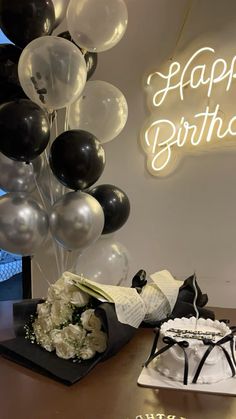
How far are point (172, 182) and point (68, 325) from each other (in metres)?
1.33

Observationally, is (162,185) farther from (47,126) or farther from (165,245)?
(47,126)

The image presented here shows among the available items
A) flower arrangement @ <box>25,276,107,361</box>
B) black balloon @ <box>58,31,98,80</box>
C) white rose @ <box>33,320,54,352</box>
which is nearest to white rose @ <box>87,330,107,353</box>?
flower arrangement @ <box>25,276,107,361</box>

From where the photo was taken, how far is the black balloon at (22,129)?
4.87 ft

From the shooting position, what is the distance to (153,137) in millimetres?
2289

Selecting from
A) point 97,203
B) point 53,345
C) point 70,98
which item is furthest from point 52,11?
point 53,345

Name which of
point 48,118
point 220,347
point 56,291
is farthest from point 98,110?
point 220,347

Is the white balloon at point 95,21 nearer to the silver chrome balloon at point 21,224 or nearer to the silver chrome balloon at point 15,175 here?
the silver chrome balloon at point 15,175

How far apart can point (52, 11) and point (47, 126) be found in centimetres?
43

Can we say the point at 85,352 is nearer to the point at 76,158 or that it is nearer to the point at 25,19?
the point at 76,158

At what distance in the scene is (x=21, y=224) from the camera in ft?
5.22

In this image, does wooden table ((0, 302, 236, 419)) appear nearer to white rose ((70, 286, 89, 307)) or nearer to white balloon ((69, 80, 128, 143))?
white rose ((70, 286, 89, 307))

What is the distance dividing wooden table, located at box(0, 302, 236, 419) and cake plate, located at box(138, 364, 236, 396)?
1 centimetres

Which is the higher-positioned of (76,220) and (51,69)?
(51,69)

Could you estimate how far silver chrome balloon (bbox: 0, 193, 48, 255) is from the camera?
159cm
